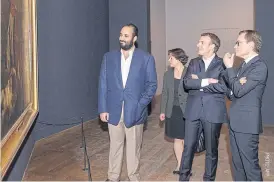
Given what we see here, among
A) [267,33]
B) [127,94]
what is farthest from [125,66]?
[267,33]

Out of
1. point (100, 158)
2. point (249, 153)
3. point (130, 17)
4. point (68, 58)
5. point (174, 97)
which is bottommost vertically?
point (100, 158)

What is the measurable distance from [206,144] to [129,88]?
1.14m

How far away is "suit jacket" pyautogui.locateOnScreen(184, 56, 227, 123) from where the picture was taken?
4172mm

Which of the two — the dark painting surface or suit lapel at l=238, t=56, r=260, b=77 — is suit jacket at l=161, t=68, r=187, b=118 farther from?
the dark painting surface

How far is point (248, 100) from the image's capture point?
368cm

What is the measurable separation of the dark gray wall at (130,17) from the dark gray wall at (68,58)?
0.20 metres

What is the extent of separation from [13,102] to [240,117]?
2.34 m

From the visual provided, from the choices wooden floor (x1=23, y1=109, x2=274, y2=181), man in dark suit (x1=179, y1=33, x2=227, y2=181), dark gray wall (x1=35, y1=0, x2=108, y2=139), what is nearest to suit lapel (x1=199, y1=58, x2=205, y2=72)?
man in dark suit (x1=179, y1=33, x2=227, y2=181)

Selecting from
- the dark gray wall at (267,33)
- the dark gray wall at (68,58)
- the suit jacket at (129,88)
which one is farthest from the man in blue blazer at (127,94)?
the dark gray wall at (267,33)

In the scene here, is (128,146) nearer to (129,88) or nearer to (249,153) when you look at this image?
(129,88)

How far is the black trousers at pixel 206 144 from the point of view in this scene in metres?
4.23

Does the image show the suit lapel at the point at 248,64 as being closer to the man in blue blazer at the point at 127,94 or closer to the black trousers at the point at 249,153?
the black trousers at the point at 249,153

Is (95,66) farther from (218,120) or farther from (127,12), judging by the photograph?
(218,120)

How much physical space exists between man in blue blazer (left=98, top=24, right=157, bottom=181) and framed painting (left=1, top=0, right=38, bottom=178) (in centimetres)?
99
